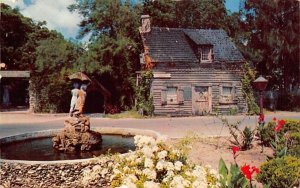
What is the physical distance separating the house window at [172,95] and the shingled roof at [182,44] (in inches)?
72.6

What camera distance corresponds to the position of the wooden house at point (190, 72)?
23141mm

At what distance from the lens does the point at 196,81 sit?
23.9 m

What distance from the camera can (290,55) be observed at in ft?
91.6

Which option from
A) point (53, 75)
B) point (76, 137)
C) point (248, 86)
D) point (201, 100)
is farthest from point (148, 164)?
point (53, 75)

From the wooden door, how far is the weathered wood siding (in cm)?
24

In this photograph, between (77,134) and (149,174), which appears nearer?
(149,174)

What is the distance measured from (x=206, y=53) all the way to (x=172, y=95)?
3662 mm

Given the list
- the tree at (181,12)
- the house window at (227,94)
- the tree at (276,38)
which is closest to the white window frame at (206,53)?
the house window at (227,94)

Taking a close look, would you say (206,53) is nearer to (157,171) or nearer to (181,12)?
(181,12)

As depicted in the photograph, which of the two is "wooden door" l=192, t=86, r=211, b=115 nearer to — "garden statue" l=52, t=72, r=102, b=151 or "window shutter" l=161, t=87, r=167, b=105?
"window shutter" l=161, t=87, r=167, b=105

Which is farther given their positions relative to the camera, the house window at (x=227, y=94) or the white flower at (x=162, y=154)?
the house window at (x=227, y=94)

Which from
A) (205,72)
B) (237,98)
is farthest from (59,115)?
(237,98)

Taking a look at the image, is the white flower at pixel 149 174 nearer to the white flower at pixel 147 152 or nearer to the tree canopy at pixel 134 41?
the white flower at pixel 147 152

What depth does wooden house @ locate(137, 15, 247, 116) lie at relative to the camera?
75.9 feet
